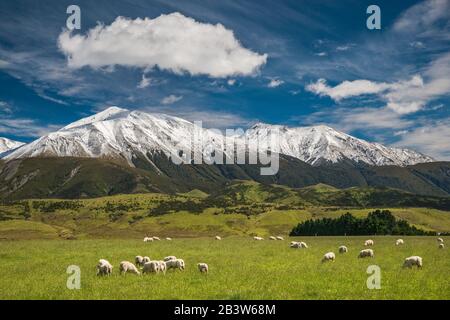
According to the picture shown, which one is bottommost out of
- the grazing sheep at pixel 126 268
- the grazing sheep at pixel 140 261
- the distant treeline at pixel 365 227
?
the distant treeline at pixel 365 227

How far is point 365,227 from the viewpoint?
438ft

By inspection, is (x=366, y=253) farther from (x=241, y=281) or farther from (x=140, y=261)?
(x=140, y=261)

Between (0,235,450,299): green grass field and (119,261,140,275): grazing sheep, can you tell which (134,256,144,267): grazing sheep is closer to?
(0,235,450,299): green grass field

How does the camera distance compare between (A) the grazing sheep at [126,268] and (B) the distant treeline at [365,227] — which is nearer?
(A) the grazing sheep at [126,268]

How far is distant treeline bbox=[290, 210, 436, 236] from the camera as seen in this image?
126 m

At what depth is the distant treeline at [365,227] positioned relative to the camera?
125875mm

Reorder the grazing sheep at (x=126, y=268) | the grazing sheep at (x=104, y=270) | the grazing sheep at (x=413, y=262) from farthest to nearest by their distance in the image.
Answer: the grazing sheep at (x=413, y=262), the grazing sheep at (x=126, y=268), the grazing sheep at (x=104, y=270)

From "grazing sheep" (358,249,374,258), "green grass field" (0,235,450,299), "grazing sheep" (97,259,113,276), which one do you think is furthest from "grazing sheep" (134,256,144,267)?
"grazing sheep" (358,249,374,258)

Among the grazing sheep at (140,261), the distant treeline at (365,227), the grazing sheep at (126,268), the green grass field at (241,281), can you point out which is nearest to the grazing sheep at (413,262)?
the green grass field at (241,281)

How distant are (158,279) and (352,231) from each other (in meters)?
121

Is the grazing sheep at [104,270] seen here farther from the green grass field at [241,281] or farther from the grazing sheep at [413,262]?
the grazing sheep at [413,262]
